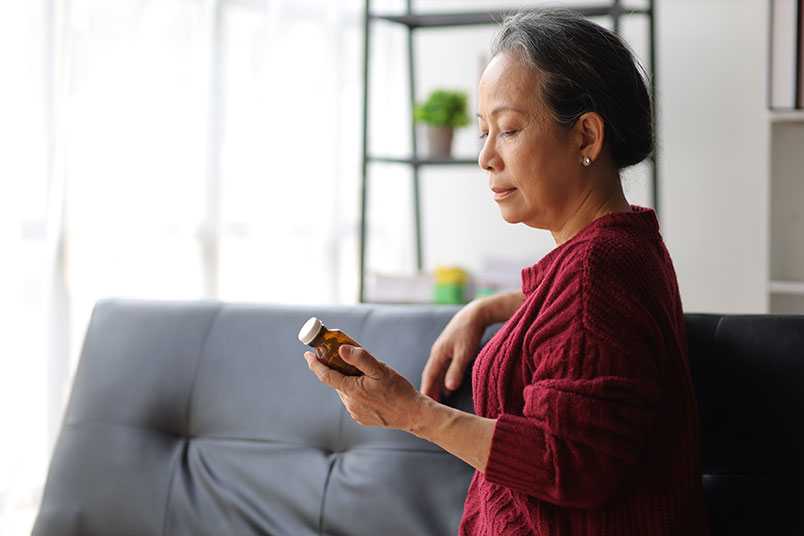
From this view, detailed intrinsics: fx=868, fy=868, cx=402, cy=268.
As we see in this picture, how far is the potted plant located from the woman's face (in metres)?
1.91

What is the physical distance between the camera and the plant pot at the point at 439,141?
10.3 ft

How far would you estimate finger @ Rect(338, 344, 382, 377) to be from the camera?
1111 mm

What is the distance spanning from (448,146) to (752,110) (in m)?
1.12

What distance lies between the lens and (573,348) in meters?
1.01

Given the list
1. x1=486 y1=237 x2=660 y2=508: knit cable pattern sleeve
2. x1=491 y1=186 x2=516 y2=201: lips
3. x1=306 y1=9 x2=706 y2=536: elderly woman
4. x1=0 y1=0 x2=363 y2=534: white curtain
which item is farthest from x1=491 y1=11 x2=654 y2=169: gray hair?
x1=0 y1=0 x2=363 y2=534: white curtain

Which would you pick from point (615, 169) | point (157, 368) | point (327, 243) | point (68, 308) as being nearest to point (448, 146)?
point (327, 243)

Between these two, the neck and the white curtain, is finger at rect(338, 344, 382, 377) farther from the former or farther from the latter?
the white curtain

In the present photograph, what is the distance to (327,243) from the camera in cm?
343

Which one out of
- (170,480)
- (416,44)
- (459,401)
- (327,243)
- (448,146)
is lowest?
(170,480)

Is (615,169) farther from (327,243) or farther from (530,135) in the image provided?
(327,243)

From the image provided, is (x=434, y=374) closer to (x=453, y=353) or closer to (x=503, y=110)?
(x=453, y=353)

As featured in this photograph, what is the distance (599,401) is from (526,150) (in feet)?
1.21

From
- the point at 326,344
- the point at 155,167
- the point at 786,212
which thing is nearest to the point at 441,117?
the point at 155,167

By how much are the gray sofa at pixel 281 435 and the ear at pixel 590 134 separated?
0.41 meters
